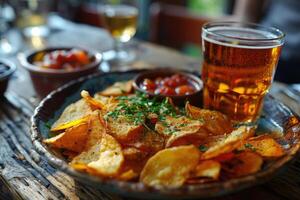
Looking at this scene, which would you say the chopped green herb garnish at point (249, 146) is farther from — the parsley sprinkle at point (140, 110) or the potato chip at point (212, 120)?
the parsley sprinkle at point (140, 110)

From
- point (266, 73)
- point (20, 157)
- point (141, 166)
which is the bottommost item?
point (20, 157)

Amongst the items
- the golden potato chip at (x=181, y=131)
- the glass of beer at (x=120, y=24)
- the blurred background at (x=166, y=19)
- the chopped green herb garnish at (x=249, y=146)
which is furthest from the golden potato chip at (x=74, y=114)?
the blurred background at (x=166, y=19)

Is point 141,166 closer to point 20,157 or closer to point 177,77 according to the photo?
point 20,157

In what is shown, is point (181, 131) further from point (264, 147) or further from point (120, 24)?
point (120, 24)

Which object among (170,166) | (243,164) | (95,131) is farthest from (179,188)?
(95,131)

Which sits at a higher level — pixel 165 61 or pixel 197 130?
pixel 197 130

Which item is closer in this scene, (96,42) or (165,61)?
(165,61)

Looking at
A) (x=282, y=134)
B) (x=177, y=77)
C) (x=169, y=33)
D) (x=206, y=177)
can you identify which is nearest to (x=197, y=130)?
(x=206, y=177)
